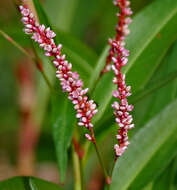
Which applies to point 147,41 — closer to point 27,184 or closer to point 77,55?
point 77,55

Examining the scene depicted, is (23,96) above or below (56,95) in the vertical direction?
below

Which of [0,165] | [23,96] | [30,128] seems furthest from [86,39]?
[0,165]

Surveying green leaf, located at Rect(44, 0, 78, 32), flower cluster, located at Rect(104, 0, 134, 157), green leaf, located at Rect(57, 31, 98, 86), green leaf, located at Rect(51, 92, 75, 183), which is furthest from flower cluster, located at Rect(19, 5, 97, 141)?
green leaf, located at Rect(44, 0, 78, 32)

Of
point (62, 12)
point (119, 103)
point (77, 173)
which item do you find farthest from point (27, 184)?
point (62, 12)

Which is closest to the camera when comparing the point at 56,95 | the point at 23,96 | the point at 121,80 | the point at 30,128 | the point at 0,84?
the point at 121,80

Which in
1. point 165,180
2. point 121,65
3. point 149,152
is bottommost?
point 165,180

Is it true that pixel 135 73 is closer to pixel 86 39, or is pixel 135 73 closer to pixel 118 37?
pixel 118 37
